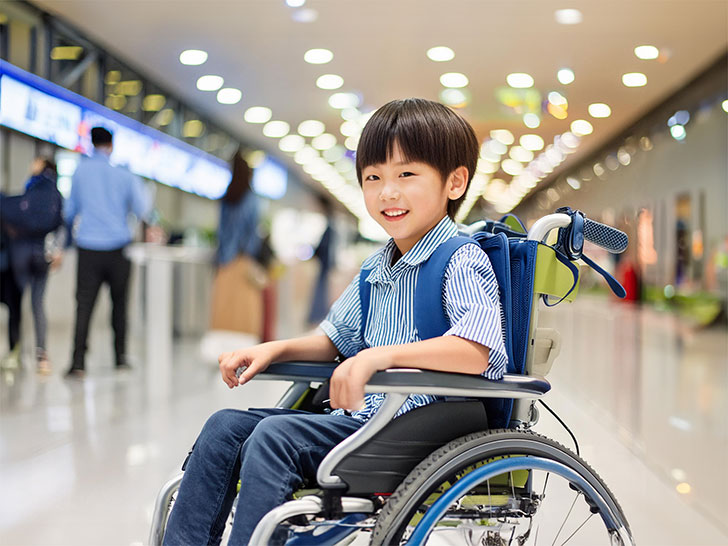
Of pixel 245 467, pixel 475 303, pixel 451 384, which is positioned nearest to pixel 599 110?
pixel 475 303

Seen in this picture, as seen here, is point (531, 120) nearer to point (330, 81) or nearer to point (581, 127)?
point (581, 127)

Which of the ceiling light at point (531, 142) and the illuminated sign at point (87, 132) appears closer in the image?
the ceiling light at point (531, 142)

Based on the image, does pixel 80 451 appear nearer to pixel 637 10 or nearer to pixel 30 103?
pixel 637 10

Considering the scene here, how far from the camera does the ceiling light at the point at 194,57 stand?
2.04 metres

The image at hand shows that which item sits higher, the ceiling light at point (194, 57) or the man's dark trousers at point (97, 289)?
the ceiling light at point (194, 57)

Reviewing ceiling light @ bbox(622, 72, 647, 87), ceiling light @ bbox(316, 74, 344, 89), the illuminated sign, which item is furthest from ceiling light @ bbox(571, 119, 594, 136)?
the illuminated sign

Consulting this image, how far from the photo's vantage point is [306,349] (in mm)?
1417

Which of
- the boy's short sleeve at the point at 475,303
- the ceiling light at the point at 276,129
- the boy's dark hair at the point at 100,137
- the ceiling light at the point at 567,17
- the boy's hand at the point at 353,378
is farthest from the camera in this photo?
the boy's dark hair at the point at 100,137

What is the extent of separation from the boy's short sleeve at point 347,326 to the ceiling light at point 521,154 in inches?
30.7

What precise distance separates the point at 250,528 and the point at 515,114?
1.23m

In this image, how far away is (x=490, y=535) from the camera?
141 centimetres

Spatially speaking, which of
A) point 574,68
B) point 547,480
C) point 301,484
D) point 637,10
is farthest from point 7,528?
point 637,10

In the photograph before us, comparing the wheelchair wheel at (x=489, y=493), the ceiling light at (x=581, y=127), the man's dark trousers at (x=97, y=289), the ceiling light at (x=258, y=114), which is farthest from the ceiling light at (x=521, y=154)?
the man's dark trousers at (x=97, y=289)

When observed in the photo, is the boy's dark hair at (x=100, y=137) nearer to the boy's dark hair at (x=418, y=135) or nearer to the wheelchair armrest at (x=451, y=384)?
the boy's dark hair at (x=418, y=135)
